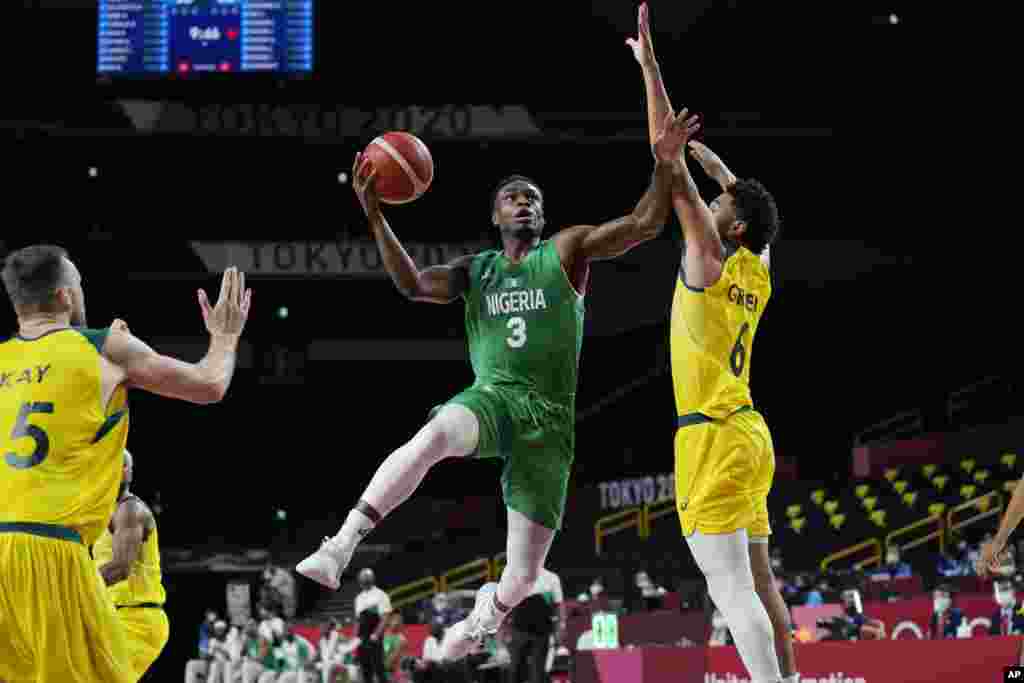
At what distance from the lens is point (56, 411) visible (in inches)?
199

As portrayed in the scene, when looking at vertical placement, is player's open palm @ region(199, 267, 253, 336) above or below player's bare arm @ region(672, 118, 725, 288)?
below

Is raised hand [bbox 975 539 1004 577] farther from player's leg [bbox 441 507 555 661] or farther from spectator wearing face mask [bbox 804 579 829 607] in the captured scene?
spectator wearing face mask [bbox 804 579 829 607]

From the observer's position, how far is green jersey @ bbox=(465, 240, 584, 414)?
6.92 meters

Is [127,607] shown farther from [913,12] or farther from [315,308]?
[315,308]

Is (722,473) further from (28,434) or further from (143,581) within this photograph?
(143,581)

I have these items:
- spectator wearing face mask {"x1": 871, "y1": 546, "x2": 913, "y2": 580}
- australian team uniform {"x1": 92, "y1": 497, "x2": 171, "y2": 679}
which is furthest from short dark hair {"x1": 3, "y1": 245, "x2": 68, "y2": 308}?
spectator wearing face mask {"x1": 871, "y1": 546, "x2": 913, "y2": 580}

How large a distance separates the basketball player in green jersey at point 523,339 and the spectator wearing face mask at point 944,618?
26.3 ft

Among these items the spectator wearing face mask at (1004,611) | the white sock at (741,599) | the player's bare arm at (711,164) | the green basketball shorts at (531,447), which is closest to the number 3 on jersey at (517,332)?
the green basketball shorts at (531,447)

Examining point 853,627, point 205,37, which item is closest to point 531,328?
point 853,627

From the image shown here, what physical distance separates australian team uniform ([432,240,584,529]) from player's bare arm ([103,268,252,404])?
1.77 meters

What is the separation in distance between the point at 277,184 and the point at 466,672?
1561 cm

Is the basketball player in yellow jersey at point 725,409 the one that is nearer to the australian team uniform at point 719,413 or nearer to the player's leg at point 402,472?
the australian team uniform at point 719,413

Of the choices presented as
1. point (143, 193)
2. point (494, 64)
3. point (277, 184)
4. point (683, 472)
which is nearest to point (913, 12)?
point (494, 64)

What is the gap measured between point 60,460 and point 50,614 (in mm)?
527
